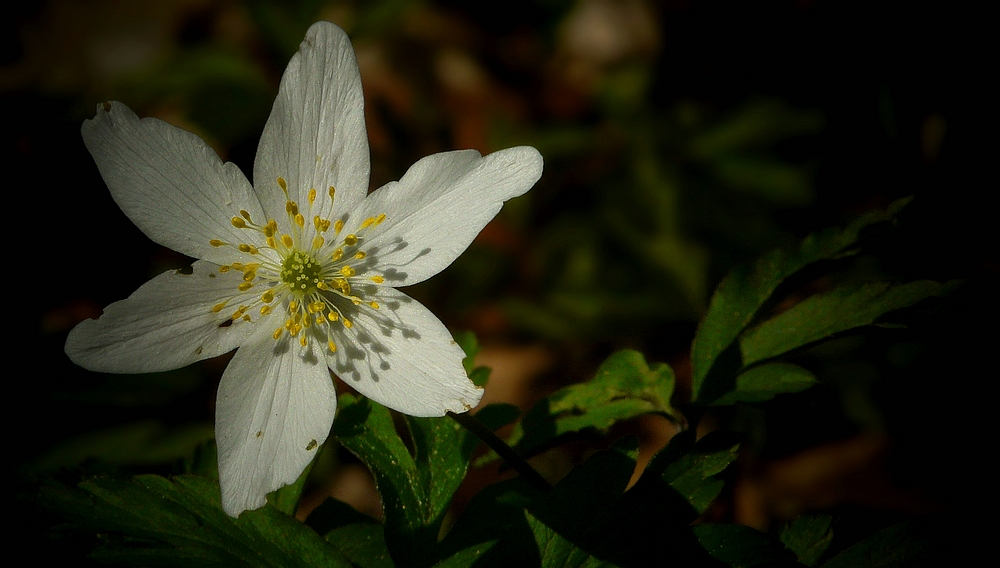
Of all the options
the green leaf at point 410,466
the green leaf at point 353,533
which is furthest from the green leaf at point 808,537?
the green leaf at point 353,533

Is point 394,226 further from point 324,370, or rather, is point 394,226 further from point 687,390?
point 687,390

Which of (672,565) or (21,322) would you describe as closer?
(672,565)

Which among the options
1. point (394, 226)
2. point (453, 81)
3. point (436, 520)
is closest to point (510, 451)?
point (436, 520)

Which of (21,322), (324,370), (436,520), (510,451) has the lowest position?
(436,520)

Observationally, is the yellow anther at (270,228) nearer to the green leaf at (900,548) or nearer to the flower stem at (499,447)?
the flower stem at (499,447)

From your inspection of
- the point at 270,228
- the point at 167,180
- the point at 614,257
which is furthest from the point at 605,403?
the point at 614,257

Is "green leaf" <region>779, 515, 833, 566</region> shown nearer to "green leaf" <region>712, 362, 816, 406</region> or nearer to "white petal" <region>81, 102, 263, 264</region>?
"green leaf" <region>712, 362, 816, 406</region>

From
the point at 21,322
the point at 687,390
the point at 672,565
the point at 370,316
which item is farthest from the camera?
the point at 687,390
